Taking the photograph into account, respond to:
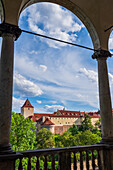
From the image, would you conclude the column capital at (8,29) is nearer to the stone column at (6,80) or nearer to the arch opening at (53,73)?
the stone column at (6,80)

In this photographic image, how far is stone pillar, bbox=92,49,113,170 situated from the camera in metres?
5.08

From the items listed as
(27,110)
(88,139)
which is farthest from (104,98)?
(27,110)

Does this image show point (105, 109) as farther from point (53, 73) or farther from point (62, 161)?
point (53, 73)

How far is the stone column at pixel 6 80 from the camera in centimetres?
363

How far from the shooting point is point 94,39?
654cm

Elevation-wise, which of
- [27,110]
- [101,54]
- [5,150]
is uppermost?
[27,110]

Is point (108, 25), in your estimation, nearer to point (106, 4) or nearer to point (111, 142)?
point (106, 4)

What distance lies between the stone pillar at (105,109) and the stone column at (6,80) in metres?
3.30

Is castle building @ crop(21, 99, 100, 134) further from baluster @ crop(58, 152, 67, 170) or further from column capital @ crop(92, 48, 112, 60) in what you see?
baluster @ crop(58, 152, 67, 170)

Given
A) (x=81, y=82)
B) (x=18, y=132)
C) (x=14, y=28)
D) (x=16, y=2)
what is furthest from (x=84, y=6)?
(x=81, y=82)

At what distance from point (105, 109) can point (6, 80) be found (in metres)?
3.63

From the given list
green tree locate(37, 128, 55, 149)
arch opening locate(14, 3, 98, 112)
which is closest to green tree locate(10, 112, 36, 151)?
green tree locate(37, 128, 55, 149)

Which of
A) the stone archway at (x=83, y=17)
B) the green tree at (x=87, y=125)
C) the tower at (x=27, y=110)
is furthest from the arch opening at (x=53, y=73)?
the stone archway at (x=83, y=17)

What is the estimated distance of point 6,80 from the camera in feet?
12.9
